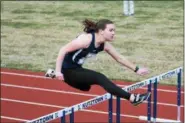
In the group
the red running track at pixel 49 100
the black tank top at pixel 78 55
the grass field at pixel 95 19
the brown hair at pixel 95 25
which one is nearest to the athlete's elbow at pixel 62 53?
the black tank top at pixel 78 55

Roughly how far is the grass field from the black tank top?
20.5 feet

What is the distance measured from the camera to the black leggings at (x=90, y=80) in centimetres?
544

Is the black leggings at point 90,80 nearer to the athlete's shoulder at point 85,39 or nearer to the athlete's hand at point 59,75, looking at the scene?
the athlete's hand at point 59,75

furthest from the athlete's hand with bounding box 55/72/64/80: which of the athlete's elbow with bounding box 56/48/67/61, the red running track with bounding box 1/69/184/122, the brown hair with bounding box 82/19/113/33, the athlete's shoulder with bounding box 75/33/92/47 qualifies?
the red running track with bounding box 1/69/184/122

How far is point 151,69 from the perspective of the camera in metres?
12.6

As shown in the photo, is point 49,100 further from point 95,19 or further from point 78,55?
point 95,19

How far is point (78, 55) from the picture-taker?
18.0ft

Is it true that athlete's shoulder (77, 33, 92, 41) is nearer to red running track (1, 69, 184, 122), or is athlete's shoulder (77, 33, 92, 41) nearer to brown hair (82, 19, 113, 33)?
brown hair (82, 19, 113, 33)

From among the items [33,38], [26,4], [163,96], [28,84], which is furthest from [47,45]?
[26,4]

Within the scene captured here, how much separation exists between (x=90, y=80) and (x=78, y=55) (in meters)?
0.34

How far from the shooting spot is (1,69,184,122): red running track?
9.56 m

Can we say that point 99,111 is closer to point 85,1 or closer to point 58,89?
point 58,89

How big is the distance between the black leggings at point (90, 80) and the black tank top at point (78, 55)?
7 centimetres

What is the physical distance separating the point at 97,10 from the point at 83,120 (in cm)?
1393
